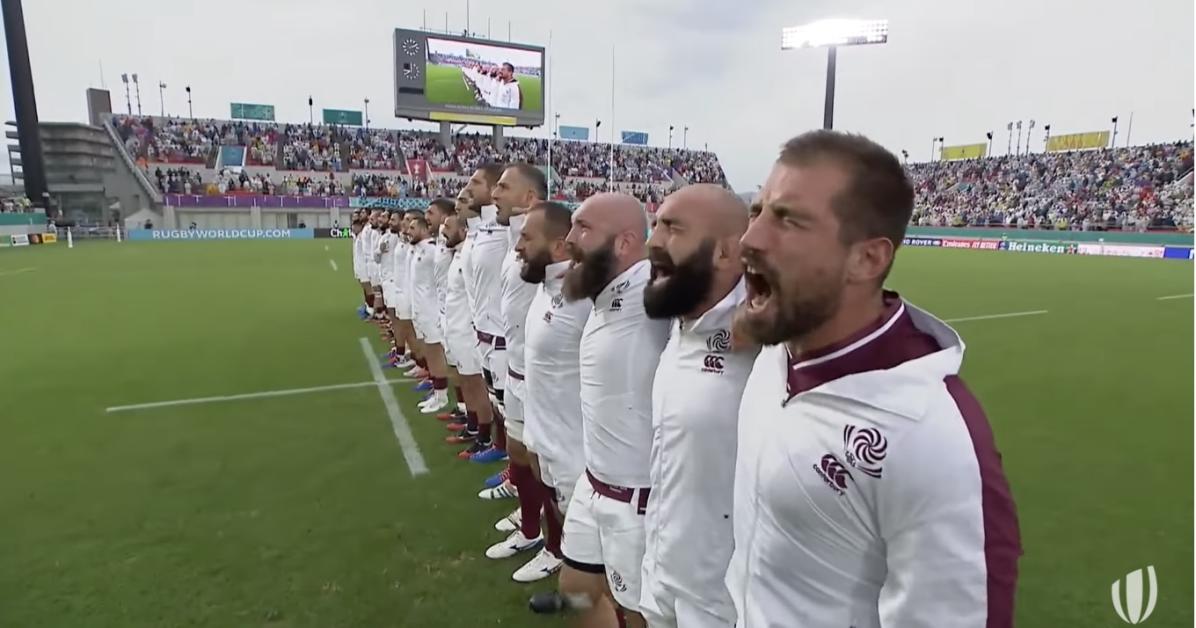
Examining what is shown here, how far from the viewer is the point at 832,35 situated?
32625mm

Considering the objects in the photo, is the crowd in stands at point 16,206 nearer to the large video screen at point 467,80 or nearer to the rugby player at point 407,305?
the large video screen at point 467,80

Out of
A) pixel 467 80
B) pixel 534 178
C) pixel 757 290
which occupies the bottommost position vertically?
pixel 757 290

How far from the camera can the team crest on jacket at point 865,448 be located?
140 cm

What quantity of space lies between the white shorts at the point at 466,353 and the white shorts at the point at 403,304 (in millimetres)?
2418

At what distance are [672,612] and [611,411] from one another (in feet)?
2.81

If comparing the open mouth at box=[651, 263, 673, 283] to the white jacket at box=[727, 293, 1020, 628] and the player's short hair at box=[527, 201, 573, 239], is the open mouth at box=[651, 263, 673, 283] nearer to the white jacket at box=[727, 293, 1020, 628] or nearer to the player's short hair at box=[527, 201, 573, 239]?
the white jacket at box=[727, 293, 1020, 628]

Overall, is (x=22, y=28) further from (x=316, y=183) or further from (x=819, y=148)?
(x=819, y=148)

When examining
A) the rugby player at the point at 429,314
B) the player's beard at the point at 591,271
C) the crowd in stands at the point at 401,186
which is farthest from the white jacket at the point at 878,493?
the crowd in stands at the point at 401,186

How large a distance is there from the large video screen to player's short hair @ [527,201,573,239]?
42.7 m

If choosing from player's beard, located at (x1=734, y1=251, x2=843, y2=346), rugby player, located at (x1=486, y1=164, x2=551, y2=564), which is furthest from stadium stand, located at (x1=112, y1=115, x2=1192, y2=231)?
player's beard, located at (x1=734, y1=251, x2=843, y2=346)

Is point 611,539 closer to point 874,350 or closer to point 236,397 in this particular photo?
point 874,350

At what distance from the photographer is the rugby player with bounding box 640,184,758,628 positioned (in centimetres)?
227

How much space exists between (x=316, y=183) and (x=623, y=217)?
166ft

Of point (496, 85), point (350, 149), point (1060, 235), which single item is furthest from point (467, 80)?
point (1060, 235)
